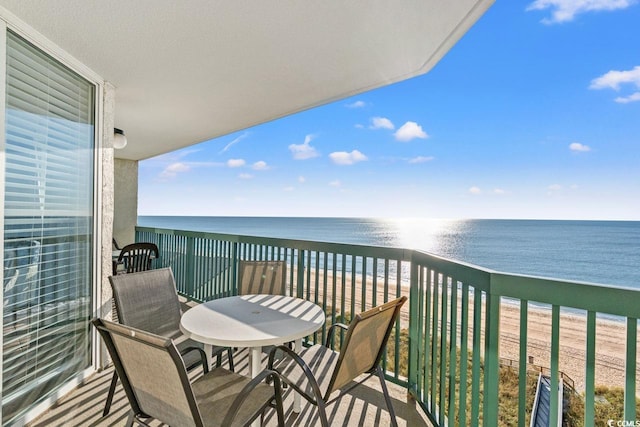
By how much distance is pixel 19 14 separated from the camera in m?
1.96

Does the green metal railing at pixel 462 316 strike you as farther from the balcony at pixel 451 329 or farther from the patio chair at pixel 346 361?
the patio chair at pixel 346 361

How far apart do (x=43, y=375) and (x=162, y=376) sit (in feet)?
5.61

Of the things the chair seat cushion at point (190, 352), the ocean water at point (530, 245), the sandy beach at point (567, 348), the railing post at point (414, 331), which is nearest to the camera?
the chair seat cushion at point (190, 352)

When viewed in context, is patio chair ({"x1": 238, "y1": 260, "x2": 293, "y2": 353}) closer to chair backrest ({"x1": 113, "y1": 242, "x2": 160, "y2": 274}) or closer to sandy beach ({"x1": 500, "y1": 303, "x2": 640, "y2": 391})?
chair backrest ({"x1": 113, "y1": 242, "x2": 160, "y2": 274})

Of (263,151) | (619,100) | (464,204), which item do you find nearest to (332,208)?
(263,151)

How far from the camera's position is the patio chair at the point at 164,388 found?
119 centimetres

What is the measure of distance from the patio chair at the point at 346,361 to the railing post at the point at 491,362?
0.48 meters

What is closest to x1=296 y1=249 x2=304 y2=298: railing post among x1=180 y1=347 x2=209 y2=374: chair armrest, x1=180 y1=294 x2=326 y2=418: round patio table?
x1=180 y1=294 x2=326 y2=418: round patio table

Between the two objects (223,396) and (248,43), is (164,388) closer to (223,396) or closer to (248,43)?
(223,396)

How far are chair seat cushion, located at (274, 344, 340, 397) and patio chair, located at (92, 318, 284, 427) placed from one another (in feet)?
0.86

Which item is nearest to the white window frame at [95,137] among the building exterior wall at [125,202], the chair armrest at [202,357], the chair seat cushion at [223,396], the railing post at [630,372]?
the chair armrest at [202,357]

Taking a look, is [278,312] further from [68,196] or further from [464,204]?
[464,204]

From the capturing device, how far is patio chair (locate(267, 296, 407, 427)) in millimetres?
1556

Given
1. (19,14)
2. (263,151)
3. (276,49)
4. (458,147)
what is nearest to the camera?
(19,14)
